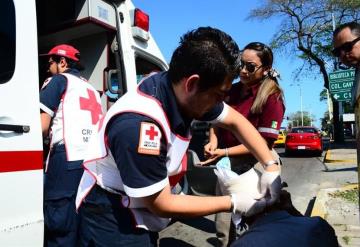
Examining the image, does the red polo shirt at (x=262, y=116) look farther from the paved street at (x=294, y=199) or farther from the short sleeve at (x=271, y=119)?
the paved street at (x=294, y=199)

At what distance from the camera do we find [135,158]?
62.4 inches

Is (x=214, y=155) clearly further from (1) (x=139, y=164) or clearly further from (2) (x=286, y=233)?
(1) (x=139, y=164)

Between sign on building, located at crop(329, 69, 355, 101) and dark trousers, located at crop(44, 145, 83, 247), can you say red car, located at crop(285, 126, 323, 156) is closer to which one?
Answer: sign on building, located at crop(329, 69, 355, 101)

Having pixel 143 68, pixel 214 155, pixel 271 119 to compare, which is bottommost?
pixel 214 155

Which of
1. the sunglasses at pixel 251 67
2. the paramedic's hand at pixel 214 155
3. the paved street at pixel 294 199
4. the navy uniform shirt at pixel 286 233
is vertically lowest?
the paved street at pixel 294 199

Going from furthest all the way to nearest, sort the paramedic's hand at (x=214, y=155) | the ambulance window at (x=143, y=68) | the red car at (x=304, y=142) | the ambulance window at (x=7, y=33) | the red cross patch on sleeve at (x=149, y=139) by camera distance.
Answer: the red car at (x=304, y=142), the ambulance window at (x=143, y=68), the paramedic's hand at (x=214, y=155), the ambulance window at (x=7, y=33), the red cross patch on sleeve at (x=149, y=139)

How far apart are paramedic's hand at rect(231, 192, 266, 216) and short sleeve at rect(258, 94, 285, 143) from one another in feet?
4.00

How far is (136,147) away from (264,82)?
1.72m

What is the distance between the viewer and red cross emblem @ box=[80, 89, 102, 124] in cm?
298

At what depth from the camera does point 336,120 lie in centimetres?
2891

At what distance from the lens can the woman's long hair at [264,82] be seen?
3041 mm

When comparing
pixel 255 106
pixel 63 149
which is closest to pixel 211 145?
pixel 255 106

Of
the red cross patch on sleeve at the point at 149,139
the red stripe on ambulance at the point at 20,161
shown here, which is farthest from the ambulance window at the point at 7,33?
the red cross patch on sleeve at the point at 149,139

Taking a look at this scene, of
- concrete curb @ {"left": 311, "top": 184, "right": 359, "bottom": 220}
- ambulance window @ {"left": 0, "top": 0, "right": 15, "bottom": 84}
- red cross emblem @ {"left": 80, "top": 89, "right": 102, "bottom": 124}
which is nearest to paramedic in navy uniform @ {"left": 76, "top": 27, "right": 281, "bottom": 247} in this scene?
ambulance window @ {"left": 0, "top": 0, "right": 15, "bottom": 84}
